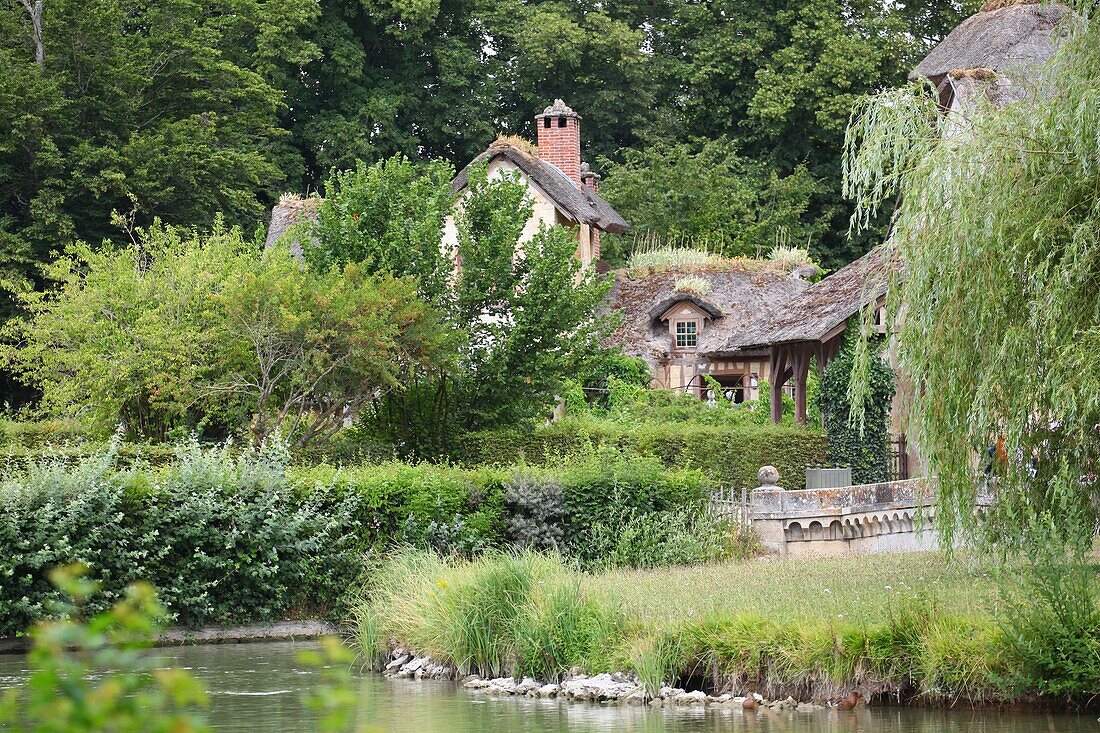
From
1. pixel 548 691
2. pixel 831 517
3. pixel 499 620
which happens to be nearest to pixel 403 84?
pixel 831 517

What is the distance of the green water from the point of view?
11609 mm

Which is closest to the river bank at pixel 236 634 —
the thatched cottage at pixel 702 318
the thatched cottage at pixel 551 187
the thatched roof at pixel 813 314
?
the thatched roof at pixel 813 314

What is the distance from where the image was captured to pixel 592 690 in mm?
14031

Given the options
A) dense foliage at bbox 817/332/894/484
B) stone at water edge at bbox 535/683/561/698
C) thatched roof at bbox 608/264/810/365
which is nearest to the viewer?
stone at water edge at bbox 535/683/561/698

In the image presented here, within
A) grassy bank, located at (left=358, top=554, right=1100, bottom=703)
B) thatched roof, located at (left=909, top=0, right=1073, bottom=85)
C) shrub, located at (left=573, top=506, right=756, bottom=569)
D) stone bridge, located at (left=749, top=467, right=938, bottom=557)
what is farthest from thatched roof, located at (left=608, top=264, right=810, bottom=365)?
grassy bank, located at (left=358, top=554, right=1100, bottom=703)

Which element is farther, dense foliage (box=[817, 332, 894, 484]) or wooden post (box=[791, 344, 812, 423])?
wooden post (box=[791, 344, 812, 423])

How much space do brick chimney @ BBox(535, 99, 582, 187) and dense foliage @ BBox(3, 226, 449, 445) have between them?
17437 millimetres

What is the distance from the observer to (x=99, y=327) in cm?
2572

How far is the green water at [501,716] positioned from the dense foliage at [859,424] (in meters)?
15.2

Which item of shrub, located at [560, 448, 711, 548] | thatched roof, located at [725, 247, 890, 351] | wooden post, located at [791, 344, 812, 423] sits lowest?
shrub, located at [560, 448, 711, 548]

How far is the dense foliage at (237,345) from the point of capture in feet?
77.9

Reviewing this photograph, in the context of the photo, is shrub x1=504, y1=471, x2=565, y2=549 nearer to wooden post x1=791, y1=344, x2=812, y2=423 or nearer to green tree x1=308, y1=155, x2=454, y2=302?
green tree x1=308, y1=155, x2=454, y2=302

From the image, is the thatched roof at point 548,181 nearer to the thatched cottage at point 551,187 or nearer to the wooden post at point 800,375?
the thatched cottage at point 551,187

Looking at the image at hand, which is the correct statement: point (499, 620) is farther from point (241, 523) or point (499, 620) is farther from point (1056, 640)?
point (1056, 640)
